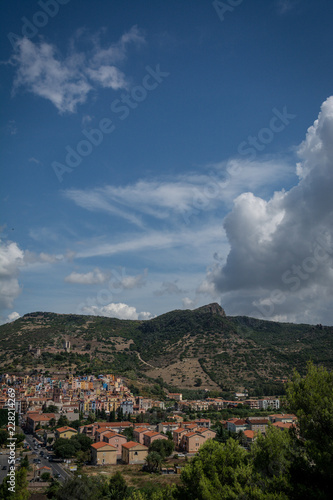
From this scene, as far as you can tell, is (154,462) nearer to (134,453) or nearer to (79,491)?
(134,453)

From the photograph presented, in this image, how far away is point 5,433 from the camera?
44344mm

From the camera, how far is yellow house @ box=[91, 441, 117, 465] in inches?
1519

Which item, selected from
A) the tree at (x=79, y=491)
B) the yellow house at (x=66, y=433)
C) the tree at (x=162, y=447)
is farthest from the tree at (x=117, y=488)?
the yellow house at (x=66, y=433)

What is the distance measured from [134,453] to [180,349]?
7336 centimetres

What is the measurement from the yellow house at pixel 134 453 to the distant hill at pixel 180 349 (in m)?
47.8

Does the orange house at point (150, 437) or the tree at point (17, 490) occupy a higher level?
the tree at point (17, 490)

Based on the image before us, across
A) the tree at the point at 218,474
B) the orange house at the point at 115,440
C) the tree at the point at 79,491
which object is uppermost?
the tree at the point at 218,474

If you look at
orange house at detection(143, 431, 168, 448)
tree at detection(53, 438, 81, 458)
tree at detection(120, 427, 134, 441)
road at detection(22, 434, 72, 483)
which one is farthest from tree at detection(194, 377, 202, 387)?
tree at detection(53, 438, 81, 458)

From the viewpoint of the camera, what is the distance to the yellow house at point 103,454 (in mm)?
38594

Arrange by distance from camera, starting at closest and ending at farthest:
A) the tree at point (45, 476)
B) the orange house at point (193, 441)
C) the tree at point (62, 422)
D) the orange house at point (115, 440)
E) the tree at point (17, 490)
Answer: the tree at point (17, 490), the tree at point (45, 476), the orange house at point (115, 440), the orange house at point (193, 441), the tree at point (62, 422)

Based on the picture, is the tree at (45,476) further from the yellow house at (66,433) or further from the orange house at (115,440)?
the yellow house at (66,433)

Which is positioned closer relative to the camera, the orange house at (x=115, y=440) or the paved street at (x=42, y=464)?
the paved street at (x=42, y=464)

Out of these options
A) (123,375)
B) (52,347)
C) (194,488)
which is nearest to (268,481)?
(194,488)

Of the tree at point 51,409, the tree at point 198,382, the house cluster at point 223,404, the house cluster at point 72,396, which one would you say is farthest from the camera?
the tree at point 198,382
